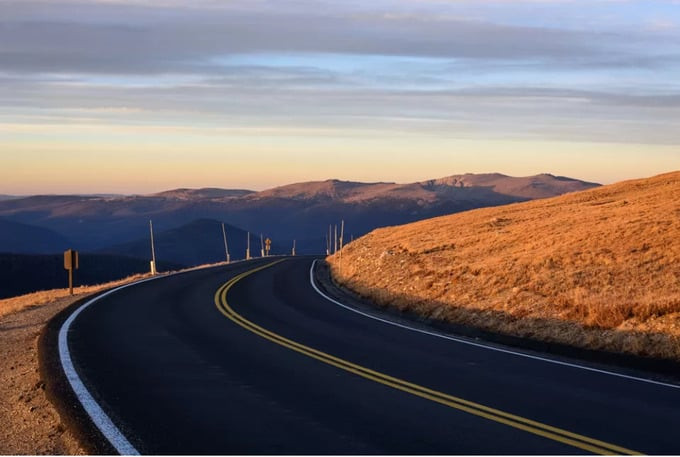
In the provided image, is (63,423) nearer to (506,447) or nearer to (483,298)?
(506,447)

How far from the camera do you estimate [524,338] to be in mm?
16750

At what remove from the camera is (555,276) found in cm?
2355

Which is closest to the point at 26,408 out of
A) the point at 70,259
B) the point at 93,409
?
the point at 93,409

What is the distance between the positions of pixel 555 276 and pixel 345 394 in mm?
13669

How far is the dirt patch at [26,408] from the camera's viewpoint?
29.9 ft

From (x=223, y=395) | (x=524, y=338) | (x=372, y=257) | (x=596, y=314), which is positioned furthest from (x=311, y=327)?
(x=372, y=257)

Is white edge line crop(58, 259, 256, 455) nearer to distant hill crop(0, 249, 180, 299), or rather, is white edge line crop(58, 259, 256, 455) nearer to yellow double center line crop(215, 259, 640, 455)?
yellow double center line crop(215, 259, 640, 455)

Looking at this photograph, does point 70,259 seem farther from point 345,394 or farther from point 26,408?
point 345,394

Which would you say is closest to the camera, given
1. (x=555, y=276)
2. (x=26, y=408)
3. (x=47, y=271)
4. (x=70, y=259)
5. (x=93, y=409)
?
(x=93, y=409)

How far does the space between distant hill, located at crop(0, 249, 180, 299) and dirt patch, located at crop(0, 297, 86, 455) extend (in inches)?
4848

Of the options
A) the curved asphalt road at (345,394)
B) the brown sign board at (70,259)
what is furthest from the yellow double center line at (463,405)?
the brown sign board at (70,259)

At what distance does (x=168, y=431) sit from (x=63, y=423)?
139 centimetres

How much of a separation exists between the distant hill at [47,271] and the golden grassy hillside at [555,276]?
10799cm

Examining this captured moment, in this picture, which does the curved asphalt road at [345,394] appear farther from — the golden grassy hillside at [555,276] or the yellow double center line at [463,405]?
the golden grassy hillside at [555,276]
